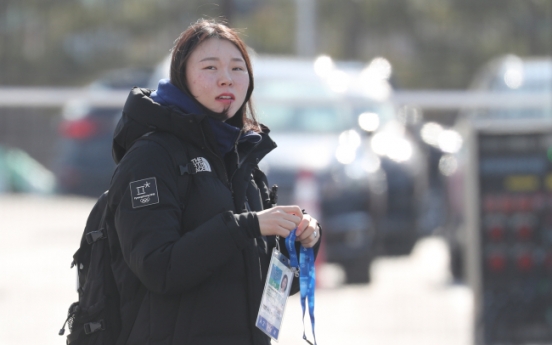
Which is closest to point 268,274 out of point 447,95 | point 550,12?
point 447,95

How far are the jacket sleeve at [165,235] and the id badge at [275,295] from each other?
19cm

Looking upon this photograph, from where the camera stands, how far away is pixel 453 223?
28.6ft

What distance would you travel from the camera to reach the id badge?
283 centimetres

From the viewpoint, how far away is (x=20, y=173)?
267 inches

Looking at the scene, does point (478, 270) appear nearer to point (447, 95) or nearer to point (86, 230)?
point (447, 95)

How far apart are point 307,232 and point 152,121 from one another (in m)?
0.58

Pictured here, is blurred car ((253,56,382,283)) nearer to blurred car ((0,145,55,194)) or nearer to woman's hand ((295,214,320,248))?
blurred car ((0,145,55,194))

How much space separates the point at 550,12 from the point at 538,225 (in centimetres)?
784

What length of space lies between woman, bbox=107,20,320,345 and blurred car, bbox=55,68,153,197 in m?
3.79

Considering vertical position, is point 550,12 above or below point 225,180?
above

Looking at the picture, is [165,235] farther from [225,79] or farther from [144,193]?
[225,79]

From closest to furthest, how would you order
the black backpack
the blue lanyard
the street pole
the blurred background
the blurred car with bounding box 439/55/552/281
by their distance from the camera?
the black backpack < the blue lanyard < the blurred background < the blurred car with bounding box 439/55/552/281 < the street pole

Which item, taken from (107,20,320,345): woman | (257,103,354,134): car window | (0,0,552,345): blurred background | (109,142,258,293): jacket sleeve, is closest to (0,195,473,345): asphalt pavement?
(0,0,552,345): blurred background

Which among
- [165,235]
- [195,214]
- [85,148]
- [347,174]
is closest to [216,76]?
[195,214]
